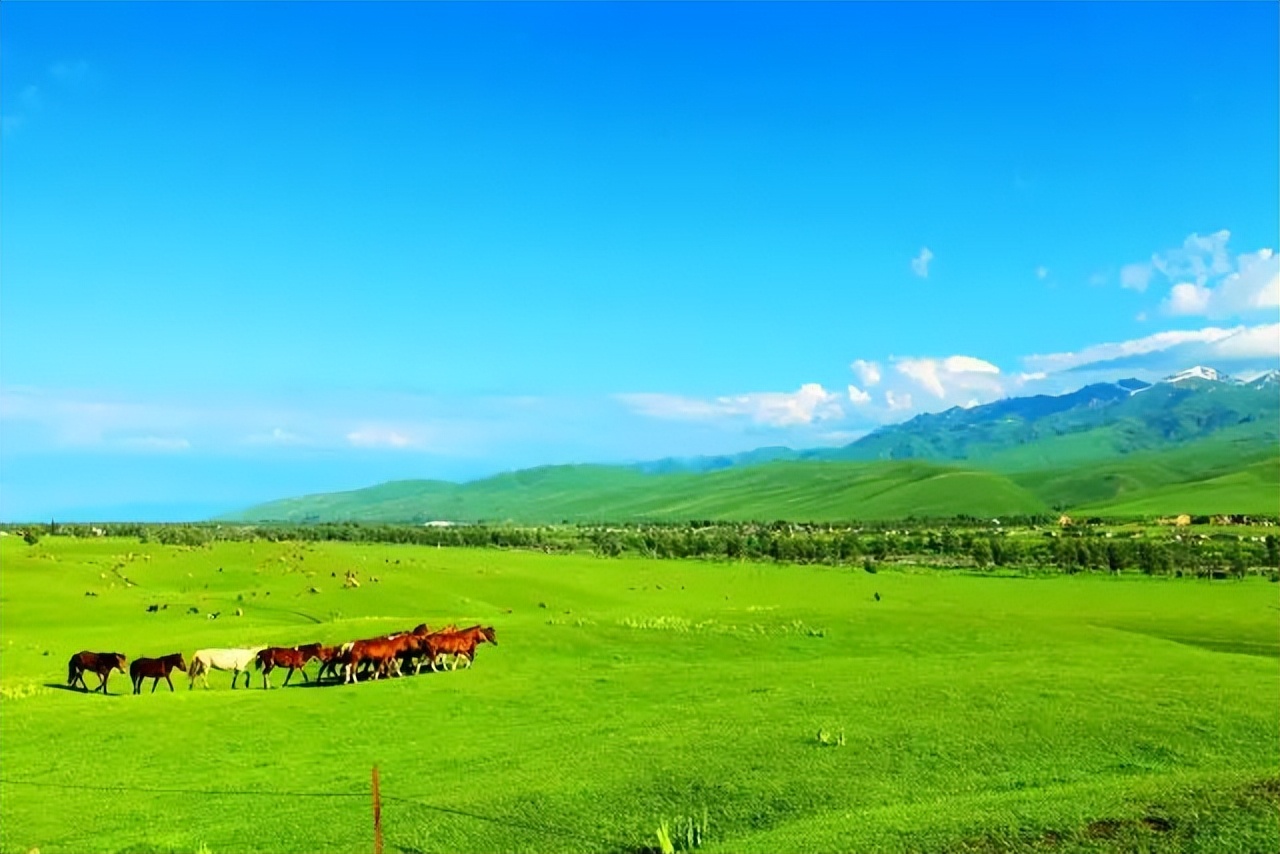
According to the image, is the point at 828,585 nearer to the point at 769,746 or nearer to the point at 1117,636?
the point at 1117,636

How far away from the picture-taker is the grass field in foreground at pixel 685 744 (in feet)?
47.2

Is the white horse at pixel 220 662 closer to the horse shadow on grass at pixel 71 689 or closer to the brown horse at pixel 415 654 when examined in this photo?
the horse shadow on grass at pixel 71 689

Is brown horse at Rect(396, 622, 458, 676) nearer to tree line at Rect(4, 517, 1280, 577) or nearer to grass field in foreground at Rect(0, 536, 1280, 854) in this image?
grass field in foreground at Rect(0, 536, 1280, 854)

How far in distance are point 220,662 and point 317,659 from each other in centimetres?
310

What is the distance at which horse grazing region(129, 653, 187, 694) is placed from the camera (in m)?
29.3

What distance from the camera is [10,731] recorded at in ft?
76.9

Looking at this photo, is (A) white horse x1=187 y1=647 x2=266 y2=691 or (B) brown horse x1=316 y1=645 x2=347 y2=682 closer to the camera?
(B) brown horse x1=316 y1=645 x2=347 y2=682

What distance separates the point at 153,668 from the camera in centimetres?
2961

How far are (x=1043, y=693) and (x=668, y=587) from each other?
183ft

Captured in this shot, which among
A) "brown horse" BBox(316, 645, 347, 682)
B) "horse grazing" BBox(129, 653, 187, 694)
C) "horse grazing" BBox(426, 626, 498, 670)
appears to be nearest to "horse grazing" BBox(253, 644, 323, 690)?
"brown horse" BBox(316, 645, 347, 682)

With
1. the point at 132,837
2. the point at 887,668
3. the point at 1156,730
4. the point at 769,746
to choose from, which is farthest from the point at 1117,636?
the point at 132,837

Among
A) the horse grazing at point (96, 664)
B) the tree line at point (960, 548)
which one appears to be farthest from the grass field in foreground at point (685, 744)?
the tree line at point (960, 548)

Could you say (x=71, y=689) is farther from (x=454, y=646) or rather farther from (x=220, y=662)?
(x=454, y=646)

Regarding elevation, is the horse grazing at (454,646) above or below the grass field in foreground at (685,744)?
above
